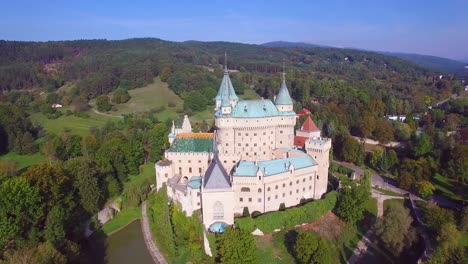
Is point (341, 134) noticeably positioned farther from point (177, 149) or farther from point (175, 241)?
point (175, 241)

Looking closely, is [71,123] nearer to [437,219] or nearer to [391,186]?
[391,186]

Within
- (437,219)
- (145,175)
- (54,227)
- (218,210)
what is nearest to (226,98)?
(218,210)

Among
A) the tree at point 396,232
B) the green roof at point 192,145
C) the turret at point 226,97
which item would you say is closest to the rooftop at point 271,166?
the green roof at point 192,145

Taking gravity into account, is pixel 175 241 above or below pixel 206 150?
below

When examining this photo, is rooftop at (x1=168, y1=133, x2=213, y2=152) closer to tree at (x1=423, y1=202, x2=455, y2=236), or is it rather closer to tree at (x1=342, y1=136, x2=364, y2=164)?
tree at (x1=423, y1=202, x2=455, y2=236)

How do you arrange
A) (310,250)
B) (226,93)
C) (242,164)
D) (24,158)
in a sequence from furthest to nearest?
(24,158)
(226,93)
(242,164)
(310,250)

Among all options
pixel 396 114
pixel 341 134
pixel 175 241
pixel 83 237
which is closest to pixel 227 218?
pixel 175 241

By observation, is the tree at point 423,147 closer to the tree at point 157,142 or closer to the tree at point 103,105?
the tree at point 157,142
